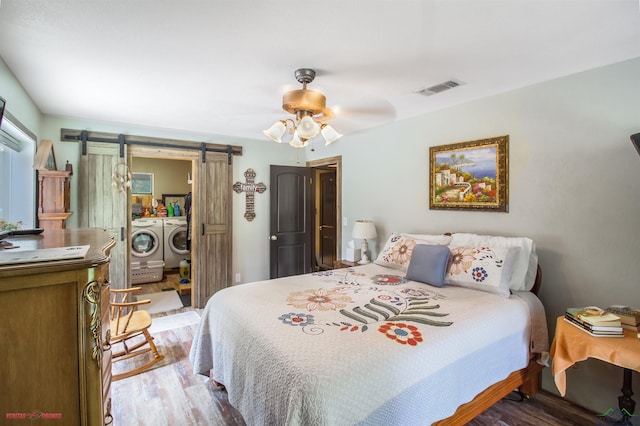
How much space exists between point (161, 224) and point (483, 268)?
18.1 ft

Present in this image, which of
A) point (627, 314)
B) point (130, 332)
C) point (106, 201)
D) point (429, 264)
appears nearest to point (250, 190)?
point (106, 201)

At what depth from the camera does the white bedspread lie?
4.25 feet

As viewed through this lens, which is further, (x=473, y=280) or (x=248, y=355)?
(x=473, y=280)

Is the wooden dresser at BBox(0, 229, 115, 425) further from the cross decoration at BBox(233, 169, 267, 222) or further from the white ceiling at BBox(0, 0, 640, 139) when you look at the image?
the cross decoration at BBox(233, 169, 267, 222)

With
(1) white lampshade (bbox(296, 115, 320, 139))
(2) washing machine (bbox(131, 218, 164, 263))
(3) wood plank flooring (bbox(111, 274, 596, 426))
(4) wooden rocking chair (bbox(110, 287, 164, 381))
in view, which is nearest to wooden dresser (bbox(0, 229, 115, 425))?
(3) wood plank flooring (bbox(111, 274, 596, 426))

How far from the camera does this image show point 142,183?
6164 millimetres

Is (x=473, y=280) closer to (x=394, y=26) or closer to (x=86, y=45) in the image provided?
(x=394, y=26)

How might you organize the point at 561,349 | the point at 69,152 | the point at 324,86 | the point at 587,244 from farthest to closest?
the point at 69,152 < the point at 324,86 < the point at 587,244 < the point at 561,349

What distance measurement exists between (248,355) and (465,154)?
2.58m

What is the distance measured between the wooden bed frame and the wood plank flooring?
14cm

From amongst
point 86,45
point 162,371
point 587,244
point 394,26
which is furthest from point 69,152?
point 587,244

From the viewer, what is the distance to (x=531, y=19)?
158 cm

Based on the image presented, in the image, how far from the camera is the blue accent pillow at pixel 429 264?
246cm

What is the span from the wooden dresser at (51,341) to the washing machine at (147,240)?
16.3 ft
